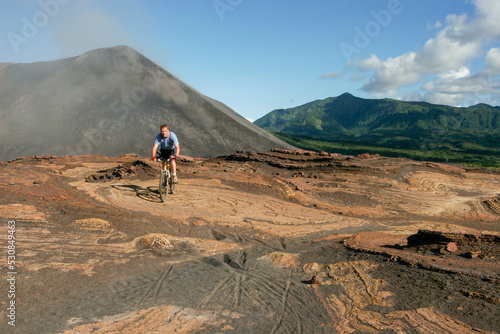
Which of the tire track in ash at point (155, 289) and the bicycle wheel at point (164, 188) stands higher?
the bicycle wheel at point (164, 188)

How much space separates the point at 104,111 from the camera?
2586cm

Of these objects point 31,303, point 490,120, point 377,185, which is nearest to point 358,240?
point 31,303

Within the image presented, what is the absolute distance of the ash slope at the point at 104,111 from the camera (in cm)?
2330

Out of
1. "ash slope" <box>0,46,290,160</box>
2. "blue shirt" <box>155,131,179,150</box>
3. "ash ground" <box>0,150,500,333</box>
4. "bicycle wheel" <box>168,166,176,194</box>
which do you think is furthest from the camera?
"ash slope" <box>0,46,290,160</box>

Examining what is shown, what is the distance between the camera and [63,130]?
79.3 ft

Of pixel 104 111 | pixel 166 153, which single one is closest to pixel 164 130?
pixel 166 153

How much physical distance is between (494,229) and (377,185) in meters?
4.50

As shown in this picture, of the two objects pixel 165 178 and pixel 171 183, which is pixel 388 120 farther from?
pixel 165 178

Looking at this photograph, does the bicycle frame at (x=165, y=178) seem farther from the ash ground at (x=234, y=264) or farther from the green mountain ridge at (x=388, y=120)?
the green mountain ridge at (x=388, y=120)

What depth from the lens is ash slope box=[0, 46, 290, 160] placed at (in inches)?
917

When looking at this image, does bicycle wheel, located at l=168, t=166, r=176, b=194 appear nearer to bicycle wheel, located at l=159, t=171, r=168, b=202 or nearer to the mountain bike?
the mountain bike

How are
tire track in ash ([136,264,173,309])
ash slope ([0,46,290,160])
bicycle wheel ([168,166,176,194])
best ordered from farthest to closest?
ash slope ([0,46,290,160]) → bicycle wheel ([168,166,176,194]) → tire track in ash ([136,264,173,309])

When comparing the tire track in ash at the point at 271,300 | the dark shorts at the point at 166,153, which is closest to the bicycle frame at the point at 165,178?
the dark shorts at the point at 166,153

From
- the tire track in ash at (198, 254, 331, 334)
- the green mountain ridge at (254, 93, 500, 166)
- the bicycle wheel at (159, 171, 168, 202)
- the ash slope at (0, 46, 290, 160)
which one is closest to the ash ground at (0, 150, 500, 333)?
the tire track in ash at (198, 254, 331, 334)
